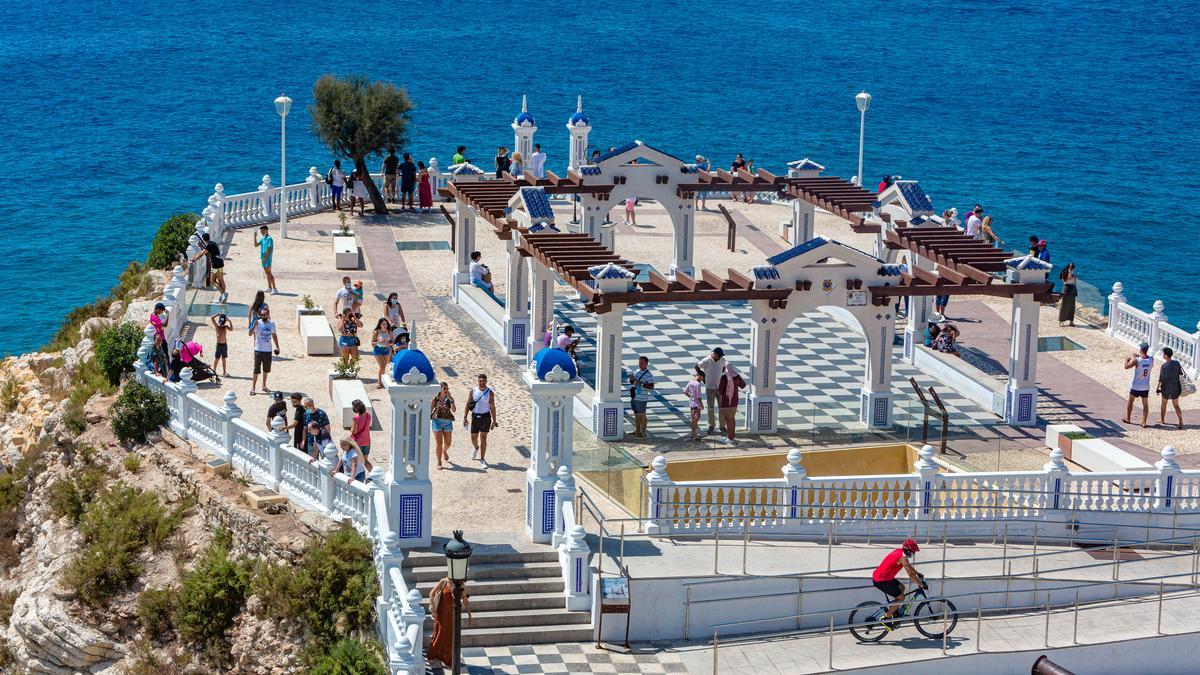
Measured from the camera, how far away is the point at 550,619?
2256 cm

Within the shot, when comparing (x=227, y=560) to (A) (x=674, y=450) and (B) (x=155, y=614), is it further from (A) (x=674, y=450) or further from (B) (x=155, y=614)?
(A) (x=674, y=450)

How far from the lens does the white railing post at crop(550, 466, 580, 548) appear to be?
23625mm

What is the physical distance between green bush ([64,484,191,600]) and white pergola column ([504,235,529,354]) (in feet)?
30.4

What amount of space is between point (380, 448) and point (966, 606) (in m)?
9.63

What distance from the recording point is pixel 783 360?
34.9 m

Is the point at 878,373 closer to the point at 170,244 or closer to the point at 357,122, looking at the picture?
the point at 170,244

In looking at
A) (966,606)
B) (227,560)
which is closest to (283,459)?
(227,560)

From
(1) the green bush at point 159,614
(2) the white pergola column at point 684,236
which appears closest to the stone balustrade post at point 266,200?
(2) the white pergola column at point 684,236

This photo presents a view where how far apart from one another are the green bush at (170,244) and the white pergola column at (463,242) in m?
6.55

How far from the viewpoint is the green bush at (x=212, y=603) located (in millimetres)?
24375

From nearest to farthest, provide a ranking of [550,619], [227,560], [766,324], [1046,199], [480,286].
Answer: [550,619] → [227,560] → [766,324] → [480,286] → [1046,199]

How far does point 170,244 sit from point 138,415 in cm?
1249

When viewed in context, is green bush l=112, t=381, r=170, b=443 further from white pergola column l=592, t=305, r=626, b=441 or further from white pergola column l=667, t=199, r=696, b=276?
white pergola column l=667, t=199, r=696, b=276

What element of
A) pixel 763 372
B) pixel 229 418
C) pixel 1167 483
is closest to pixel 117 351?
pixel 229 418
